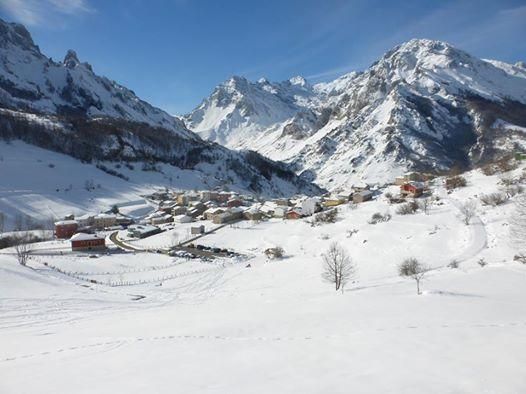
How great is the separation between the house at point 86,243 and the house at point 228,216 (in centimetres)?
2252

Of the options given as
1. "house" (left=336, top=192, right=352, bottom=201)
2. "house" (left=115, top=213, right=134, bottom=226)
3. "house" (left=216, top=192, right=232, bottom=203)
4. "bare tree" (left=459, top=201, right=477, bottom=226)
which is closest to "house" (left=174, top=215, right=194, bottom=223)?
"house" (left=115, top=213, right=134, bottom=226)

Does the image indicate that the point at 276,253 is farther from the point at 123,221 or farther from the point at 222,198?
the point at 222,198

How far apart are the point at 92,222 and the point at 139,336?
73.6m

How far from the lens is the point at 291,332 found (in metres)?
14.5

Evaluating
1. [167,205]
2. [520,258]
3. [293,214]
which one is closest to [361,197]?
[293,214]

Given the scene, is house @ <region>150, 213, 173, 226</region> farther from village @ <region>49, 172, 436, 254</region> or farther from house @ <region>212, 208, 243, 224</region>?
house @ <region>212, 208, 243, 224</region>

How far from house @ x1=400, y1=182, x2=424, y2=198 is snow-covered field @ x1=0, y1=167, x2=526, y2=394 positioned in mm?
24079

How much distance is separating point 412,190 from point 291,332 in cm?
5434

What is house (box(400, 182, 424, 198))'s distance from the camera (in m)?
62.5

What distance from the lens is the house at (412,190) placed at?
62.5m

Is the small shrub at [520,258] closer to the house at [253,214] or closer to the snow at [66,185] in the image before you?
the house at [253,214]

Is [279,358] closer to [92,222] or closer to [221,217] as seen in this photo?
[221,217]

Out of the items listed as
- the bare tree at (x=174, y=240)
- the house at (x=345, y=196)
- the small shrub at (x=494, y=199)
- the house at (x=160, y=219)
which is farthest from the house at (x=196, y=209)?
the small shrub at (x=494, y=199)

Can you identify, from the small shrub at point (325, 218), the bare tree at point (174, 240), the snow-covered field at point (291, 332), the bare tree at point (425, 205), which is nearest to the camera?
the snow-covered field at point (291, 332)
